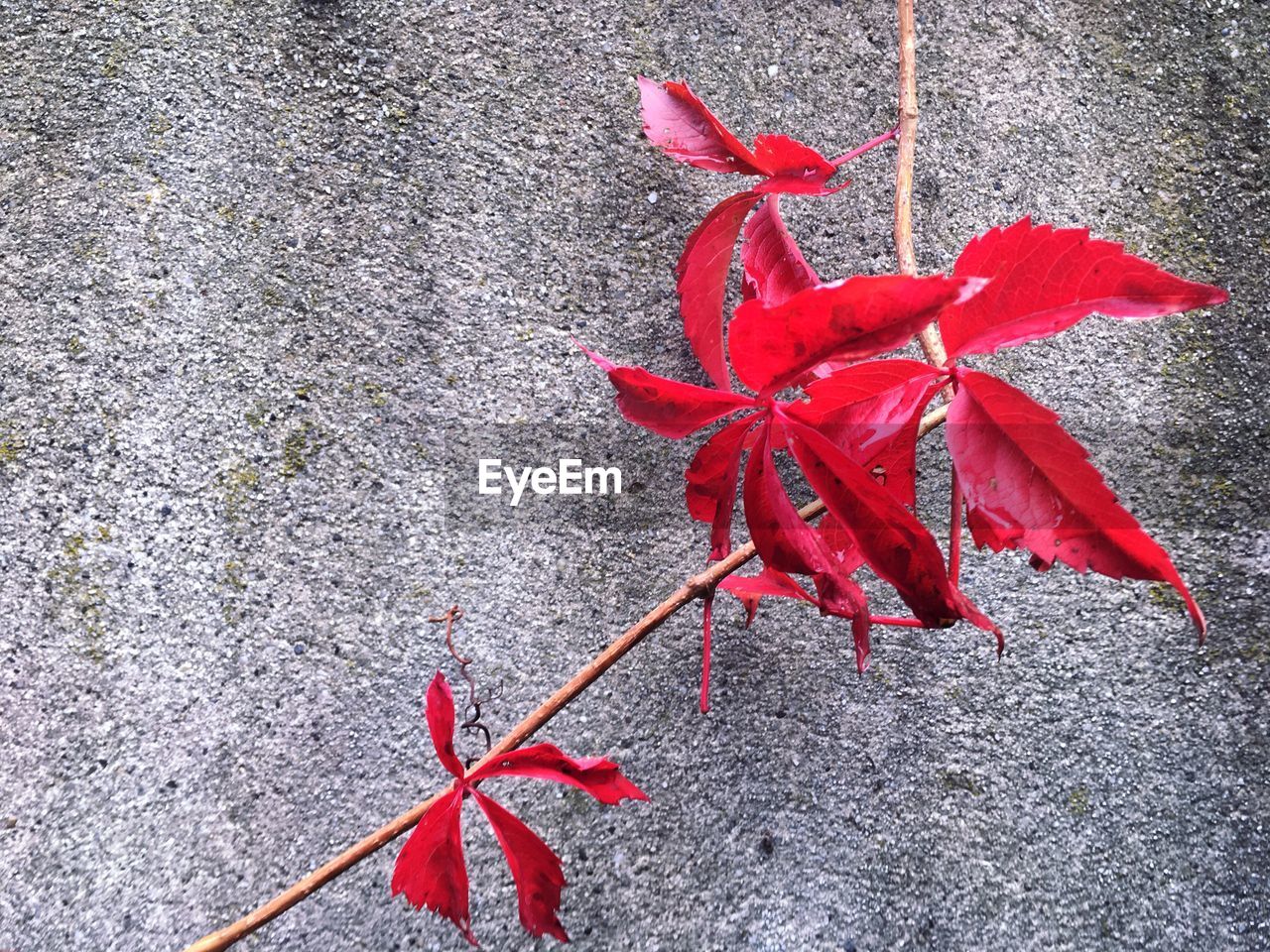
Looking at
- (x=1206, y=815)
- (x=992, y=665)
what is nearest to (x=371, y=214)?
(x=992, y=665)

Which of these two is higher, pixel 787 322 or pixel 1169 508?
pixel 787 322

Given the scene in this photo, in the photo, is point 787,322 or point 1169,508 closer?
point 787,322

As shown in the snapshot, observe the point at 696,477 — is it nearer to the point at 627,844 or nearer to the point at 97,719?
the point at 627,844

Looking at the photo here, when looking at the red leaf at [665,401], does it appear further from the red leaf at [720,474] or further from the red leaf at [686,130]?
the red leaf at [686,130]

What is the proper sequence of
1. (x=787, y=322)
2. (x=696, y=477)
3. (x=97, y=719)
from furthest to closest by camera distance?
(x=97, y=719) < (x=696, y=477) < (x=787, y=322)

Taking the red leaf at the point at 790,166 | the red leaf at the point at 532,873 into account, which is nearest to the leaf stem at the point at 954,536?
the red leaf at the point at 790,166

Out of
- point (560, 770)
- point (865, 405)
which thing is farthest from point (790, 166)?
point (560, 770)

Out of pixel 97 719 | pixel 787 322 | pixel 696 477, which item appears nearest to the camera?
pixel 787 322
